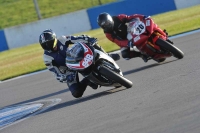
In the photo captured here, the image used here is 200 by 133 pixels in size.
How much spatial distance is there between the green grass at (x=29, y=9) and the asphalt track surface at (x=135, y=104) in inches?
796

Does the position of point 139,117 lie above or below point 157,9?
above

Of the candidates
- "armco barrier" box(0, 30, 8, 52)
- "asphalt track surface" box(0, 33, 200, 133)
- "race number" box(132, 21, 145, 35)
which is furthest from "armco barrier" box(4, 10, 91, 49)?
"race number" box(132, 21, 145, 35)

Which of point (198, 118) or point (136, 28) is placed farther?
point (136, 28)

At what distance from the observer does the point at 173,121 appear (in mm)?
6480

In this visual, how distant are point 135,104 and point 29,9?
27426 millimetres

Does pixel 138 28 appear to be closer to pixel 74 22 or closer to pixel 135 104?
pixel 135 104

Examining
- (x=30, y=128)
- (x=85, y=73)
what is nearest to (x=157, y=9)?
(x=85, y=73)

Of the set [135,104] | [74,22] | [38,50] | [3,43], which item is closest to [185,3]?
[74,22]

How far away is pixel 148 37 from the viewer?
12047mm

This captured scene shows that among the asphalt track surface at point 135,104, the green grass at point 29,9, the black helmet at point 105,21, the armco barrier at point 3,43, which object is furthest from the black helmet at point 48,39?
the green grass at point 29,9

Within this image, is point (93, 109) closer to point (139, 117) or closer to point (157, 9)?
point (139, 117)

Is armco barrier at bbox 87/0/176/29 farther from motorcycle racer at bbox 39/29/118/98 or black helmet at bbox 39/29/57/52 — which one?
black helmet at bbox 39/29/57/52

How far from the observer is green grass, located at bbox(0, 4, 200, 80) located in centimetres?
1961

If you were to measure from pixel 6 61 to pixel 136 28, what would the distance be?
13017 mm
